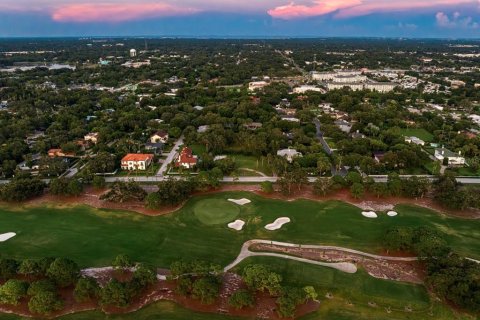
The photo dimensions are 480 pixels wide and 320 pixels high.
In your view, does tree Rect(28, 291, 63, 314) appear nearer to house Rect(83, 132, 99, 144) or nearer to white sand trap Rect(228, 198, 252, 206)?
white sand trap Rect(228, 198, 252, 206)

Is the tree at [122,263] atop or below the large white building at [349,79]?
below

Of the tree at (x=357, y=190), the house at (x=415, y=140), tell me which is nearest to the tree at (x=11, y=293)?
the tree at (x=357, y=190)

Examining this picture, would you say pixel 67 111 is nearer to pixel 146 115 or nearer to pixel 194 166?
pixel 146 115

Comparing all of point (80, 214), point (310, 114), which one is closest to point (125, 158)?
point (80, 214)

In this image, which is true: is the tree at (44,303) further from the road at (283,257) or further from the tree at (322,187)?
the tree at (322,187)

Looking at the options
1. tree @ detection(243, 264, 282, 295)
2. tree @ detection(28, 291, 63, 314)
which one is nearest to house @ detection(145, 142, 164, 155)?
tree @ detection(28, 291, 63, 314)

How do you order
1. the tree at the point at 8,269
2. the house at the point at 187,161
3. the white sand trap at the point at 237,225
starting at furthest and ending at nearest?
the house at the point at 187,161 < the white sand trap at the point at 237,225 < the tree at the point at 8,269

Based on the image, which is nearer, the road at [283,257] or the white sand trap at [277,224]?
the road at [283,257]

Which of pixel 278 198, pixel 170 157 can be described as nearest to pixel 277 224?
pixel 278 198
